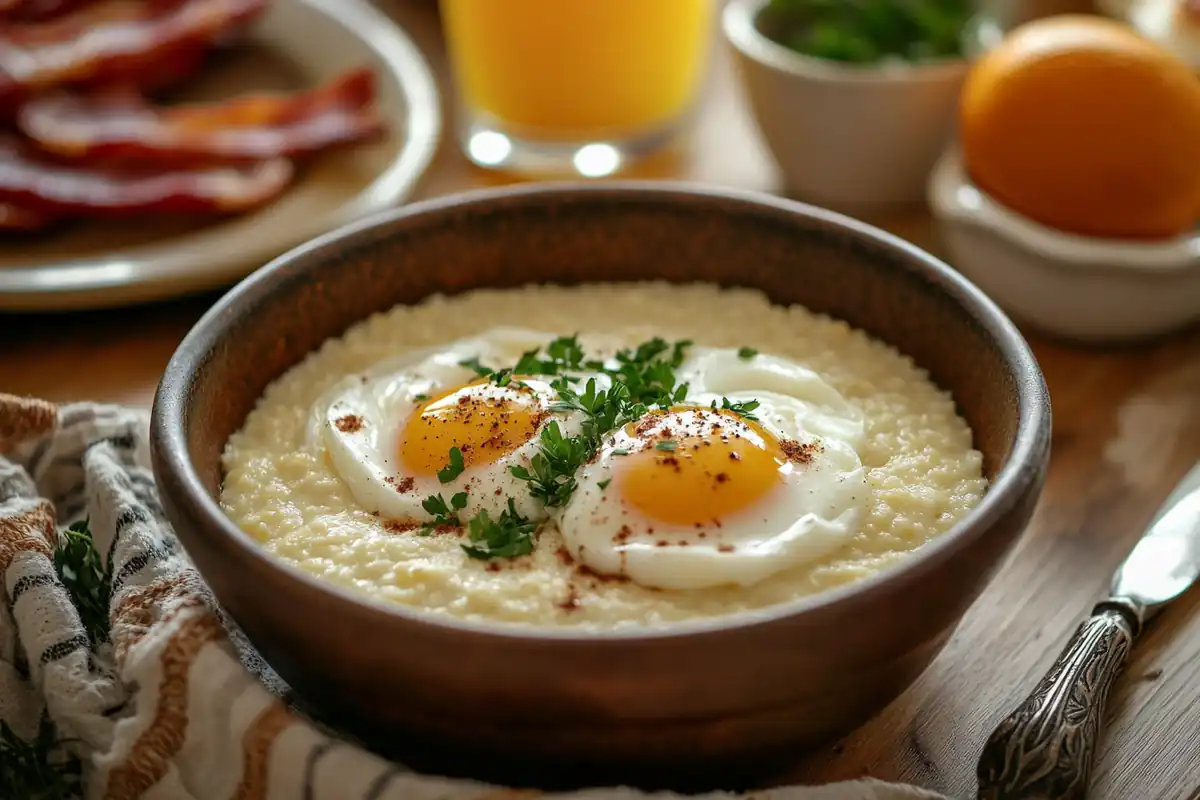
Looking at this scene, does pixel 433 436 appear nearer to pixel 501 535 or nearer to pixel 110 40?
pixel 501 535

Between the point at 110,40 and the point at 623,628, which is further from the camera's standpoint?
the point at 110,40

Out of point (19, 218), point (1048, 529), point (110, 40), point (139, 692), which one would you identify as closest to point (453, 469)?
point (139, 692)

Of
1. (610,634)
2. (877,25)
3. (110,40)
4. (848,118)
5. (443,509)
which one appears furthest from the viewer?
(110,40)

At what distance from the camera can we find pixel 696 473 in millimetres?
1571

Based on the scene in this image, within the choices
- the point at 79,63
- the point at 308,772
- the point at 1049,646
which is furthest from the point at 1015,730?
the point at 79,63

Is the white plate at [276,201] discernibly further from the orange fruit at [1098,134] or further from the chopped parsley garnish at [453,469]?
the orange fruit at [1098,134]

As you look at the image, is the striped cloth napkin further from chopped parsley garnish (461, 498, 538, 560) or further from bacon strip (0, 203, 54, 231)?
bacon strip (0, 203, 54, 231)

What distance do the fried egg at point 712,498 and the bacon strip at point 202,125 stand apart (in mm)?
1465

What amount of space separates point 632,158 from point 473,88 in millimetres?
407

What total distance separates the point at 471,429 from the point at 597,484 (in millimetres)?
214

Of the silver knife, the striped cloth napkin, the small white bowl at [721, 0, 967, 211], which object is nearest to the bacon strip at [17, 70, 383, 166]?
the small white bowl at [721, 0, 967, 211]

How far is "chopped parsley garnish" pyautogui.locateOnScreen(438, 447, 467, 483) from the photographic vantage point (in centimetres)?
167

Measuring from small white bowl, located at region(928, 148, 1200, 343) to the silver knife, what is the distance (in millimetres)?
556

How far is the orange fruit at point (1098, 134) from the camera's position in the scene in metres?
2.30
